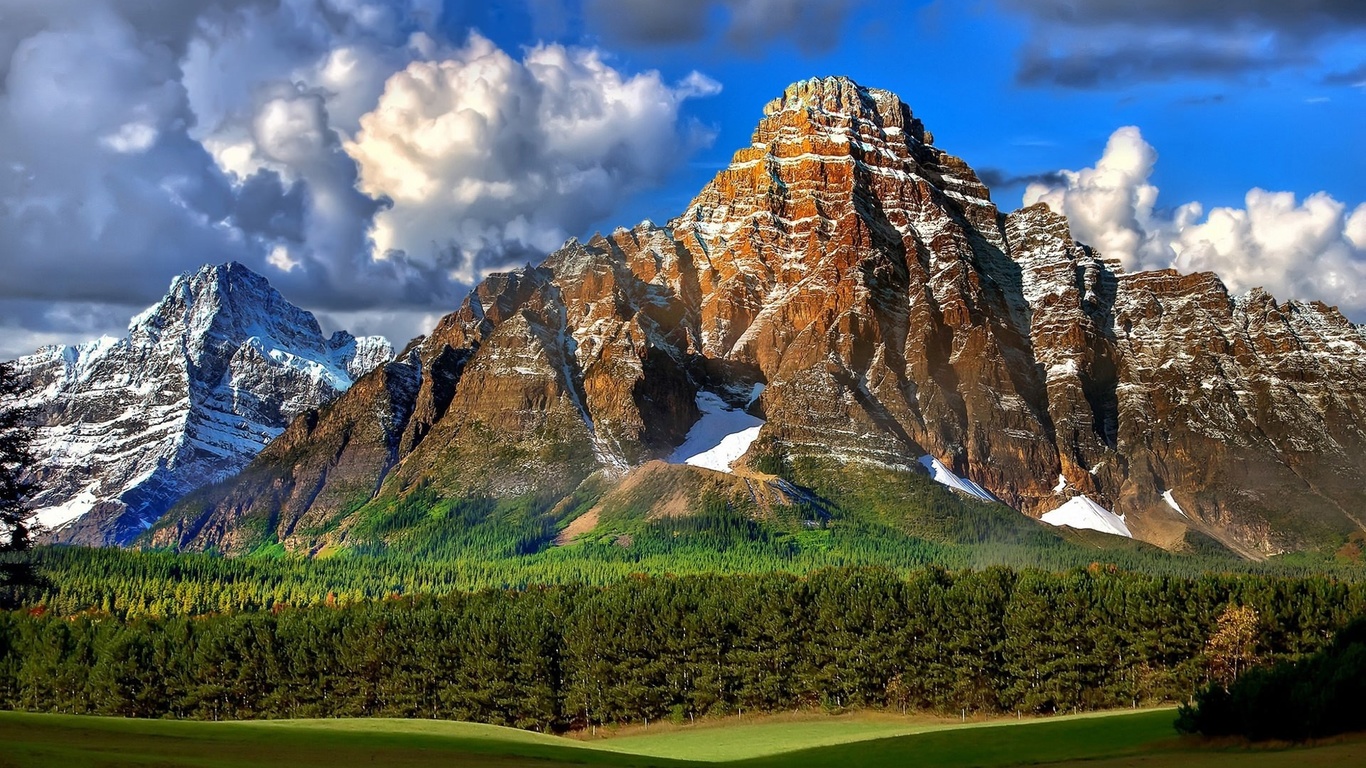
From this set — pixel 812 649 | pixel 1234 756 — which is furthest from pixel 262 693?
pixel 1234 756

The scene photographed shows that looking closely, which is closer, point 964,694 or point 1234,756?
point 1234,756

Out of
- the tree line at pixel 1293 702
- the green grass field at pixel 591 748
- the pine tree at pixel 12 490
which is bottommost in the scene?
the green grass field at pixel 591 748

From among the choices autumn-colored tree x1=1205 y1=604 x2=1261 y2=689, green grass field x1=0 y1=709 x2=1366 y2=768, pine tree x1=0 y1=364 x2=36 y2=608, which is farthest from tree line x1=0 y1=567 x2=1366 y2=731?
pine tree x1=0 y1=364 x2=36 y2=608

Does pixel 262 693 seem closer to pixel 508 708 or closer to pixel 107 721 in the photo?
pixel 508 708

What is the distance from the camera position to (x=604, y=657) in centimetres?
16625

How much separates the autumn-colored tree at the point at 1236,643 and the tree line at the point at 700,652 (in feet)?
4.24

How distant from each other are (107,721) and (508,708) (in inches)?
A: 3288

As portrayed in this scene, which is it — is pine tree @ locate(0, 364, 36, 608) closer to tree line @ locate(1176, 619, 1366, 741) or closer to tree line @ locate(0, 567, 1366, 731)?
tree line @ locate(1176, 619, 1366, 741)

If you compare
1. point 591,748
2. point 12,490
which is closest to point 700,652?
point 591,748

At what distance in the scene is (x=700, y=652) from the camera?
6506 inches

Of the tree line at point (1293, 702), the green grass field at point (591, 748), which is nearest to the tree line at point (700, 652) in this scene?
the green grass field at point (591, 748)

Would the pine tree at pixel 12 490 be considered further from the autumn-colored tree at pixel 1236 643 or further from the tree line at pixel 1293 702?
the autumn-colored tree at pixel 1236 643

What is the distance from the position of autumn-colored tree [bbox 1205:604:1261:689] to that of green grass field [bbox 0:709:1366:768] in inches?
1404

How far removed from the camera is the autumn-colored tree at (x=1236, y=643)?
5846 inches
